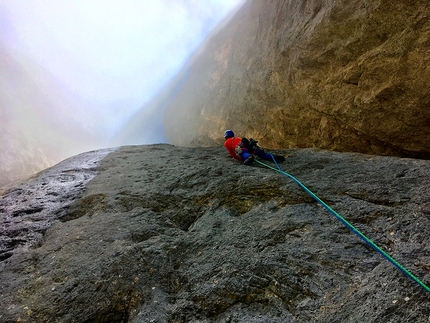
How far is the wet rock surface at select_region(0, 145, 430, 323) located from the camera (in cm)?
229

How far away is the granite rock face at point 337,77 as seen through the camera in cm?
436

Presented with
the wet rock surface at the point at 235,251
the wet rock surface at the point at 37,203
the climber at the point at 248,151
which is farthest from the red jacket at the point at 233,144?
the wet rock surface at the point at 37,203

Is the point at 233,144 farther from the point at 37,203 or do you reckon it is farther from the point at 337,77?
the point at 37,203

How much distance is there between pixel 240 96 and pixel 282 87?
8.02 feet

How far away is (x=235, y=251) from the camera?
3057 mm

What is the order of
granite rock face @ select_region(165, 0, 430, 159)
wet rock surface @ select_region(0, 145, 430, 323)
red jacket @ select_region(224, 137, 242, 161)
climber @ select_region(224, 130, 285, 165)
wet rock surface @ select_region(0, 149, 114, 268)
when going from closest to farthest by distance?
wet rock surface @ select_region(0, 145, 430, 323) < wet rock surface @ select_region(0, 149, 114, 268) < granite rock face @ select_region(165, 0, 430, 159) < climber @ select_region(224, 130, 285, 165) < red jacket @ select_region(224, 137, 242, 161)

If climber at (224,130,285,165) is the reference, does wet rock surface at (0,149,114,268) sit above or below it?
above

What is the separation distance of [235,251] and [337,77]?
168 inches

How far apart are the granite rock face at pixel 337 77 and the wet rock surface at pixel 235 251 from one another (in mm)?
1127

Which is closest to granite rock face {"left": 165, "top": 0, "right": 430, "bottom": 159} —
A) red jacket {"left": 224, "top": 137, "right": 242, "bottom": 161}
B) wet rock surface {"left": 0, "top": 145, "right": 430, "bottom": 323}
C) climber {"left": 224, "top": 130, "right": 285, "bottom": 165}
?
wet rock surface {"left": 0, "top": 145, "right": 430, "bottom": 323}

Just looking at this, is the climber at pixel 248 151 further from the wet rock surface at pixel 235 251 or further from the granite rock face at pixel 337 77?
the granite rock face at pixel 337 77

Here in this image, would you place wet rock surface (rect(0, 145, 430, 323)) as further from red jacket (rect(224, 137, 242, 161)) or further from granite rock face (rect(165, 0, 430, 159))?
red jacket (rect(224, 137, 242, 161))

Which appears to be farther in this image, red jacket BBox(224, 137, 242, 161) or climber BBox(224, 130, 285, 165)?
red jacket BBox(224, 137, 242, 161)

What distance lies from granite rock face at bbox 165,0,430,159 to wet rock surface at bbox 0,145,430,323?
3.70 feet
